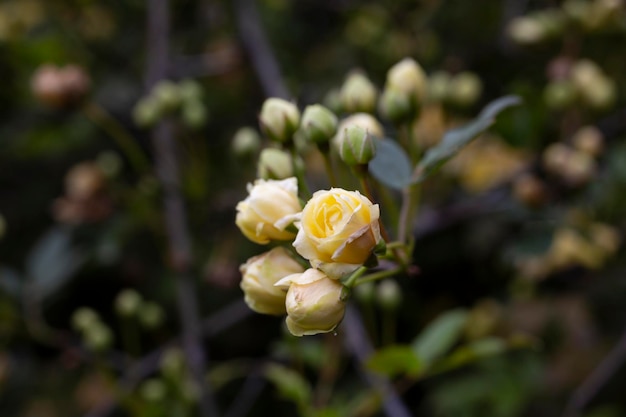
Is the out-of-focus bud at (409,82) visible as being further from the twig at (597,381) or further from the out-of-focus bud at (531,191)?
the twig at (597,381)

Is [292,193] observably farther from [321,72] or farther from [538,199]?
[321,72]

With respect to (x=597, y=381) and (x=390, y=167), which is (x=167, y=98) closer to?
(x=390, y=167)

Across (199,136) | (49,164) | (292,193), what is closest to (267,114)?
(292,193)

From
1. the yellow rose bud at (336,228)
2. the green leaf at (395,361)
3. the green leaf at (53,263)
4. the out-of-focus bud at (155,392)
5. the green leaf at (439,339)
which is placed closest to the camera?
the yellow rose bud at (336,228)

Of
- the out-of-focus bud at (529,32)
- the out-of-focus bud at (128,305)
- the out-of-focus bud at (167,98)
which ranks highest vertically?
the out-of-focus bud at (167,98)

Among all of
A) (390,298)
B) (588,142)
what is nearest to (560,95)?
(588,142)

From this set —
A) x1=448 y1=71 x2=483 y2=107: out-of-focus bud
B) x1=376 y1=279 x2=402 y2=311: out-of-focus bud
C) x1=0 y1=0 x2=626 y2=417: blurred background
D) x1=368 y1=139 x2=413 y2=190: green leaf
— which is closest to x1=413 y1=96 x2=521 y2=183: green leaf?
x1=368 y1=139 x2=413 y2=190: green leaf

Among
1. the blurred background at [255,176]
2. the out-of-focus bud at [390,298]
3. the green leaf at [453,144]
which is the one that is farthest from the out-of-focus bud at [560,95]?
the green leaf at [453,144]
